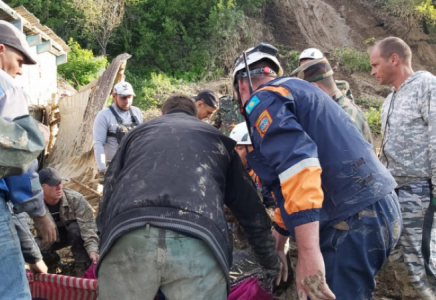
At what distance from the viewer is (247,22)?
72.1ft

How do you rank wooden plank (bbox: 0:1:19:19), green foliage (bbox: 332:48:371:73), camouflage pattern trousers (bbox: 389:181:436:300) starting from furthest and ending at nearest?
1. green foliage (bbox: 332:48:371:73)
2. wooden plank (bbox: 0:1:19:19)
3. camouflage pattern trousers (bbox: 389:181:436:300)

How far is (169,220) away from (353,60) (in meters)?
17.8

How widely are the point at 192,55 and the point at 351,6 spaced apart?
8.81 m

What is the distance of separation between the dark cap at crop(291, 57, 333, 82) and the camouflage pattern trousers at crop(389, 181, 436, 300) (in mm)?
1125

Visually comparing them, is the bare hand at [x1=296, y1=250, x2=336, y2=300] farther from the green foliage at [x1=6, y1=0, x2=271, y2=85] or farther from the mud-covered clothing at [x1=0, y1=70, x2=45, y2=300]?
the green foliage at [x1=6, y1=0, x2=271, y2=85]

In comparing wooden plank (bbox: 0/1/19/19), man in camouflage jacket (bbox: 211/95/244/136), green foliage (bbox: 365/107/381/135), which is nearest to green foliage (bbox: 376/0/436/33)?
green foliage (bbox: 365/107/381/135)

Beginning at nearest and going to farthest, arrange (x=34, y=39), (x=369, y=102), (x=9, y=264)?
(x=9, y=264) → (x=34, y=39) → (x=369, y=102)

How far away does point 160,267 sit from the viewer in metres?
2.01

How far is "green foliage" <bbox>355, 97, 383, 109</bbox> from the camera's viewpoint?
52.5 feet

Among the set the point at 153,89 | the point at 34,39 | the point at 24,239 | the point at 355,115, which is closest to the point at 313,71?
the point at 355,115

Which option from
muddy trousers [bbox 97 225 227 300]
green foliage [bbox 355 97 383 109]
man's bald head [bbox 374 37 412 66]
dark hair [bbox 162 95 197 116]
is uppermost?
man's bald head [bbox 374 37 412 66]

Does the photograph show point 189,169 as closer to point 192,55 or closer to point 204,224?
point 204,224

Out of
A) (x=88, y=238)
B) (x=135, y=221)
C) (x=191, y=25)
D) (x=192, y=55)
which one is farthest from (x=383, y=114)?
(x=191, y=25)

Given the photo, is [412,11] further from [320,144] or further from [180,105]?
[320,144]
